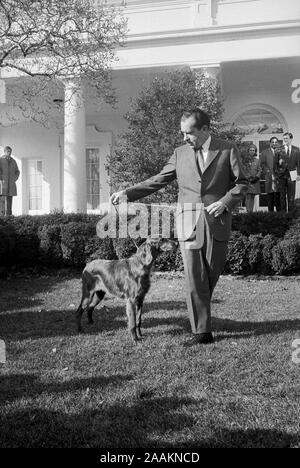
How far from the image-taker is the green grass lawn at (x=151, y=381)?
10.4ft

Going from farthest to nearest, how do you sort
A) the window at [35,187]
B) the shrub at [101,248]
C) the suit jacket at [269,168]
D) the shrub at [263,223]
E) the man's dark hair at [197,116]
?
the window at [35,187] < the suit jacket at [269,168] < the shrub at [101,248] < the shrub at [263,223] < the man's dark hair at [197,116]

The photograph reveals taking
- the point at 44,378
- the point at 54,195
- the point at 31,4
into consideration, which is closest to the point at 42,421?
the point at 44,378

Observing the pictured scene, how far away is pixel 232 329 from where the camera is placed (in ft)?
19.1

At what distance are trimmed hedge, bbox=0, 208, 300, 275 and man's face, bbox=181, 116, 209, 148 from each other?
4737 mm

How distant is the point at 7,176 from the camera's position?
15.4 meters

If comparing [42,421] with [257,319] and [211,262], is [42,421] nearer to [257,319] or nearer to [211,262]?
[211,262]

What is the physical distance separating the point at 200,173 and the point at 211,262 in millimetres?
928

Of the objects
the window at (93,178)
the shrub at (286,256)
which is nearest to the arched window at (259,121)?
the window at (93,178)

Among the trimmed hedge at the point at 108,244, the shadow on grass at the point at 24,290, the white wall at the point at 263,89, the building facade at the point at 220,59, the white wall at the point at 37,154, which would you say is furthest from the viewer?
the white wall at the point at 37,154

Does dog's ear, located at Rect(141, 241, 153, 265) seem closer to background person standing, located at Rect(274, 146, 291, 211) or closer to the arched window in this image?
background person standing, located at Rect(274, 146, 291, 211)

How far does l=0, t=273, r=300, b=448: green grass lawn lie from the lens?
3172 millimetres

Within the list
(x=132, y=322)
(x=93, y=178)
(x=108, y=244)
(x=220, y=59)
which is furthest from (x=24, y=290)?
(x=93, y=178)

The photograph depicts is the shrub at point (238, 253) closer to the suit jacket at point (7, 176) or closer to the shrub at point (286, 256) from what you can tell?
the shrub at point (286, 256)

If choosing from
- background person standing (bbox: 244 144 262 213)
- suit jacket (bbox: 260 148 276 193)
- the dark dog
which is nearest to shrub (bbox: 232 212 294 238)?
background person standing (bbox: 244 144 262 213)
